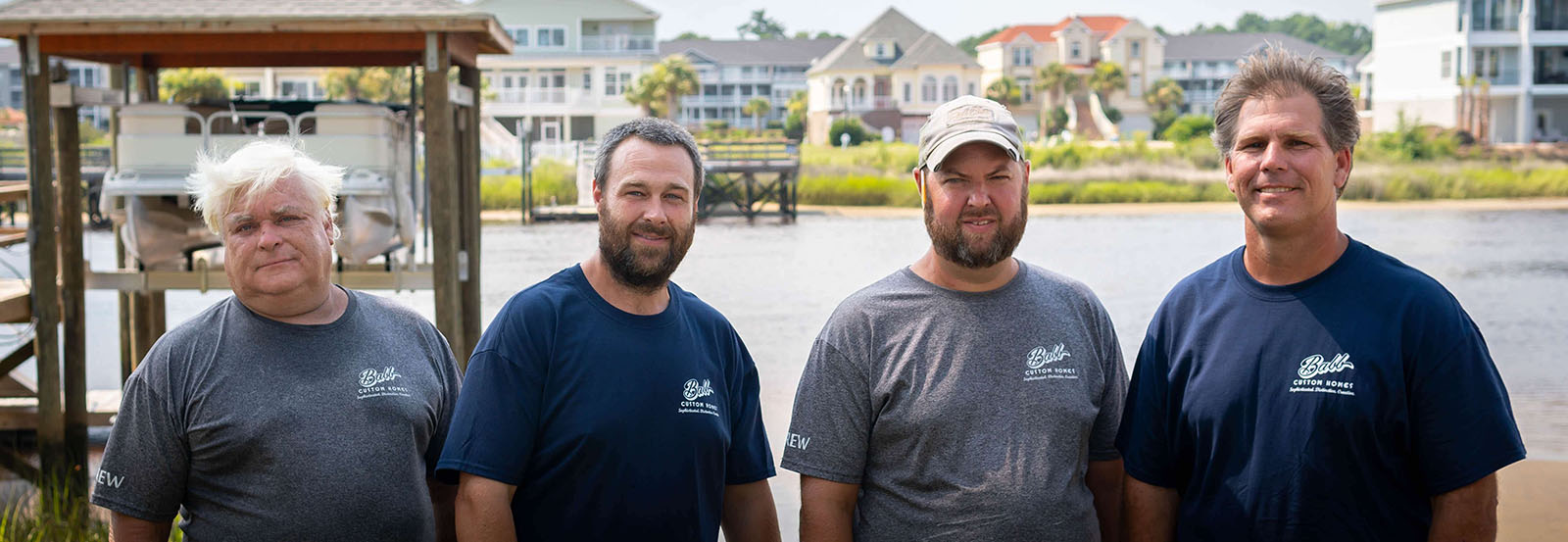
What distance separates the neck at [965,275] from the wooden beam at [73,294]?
21.1 feet

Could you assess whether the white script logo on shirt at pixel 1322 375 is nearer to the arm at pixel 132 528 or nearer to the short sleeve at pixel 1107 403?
the short sleeve at pixel 1107 403

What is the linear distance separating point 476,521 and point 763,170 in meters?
43.0

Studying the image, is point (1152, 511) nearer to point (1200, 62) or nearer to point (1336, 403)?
point (1336, 403)

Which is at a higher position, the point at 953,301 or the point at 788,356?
the point at 953,301

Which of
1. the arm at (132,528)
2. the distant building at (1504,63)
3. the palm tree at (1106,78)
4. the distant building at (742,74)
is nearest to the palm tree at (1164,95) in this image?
the palm tree at (1106,78)

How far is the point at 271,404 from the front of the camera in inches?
121

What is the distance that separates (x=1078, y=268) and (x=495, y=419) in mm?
33770

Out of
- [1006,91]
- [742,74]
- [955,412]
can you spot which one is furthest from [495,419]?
[742,74]

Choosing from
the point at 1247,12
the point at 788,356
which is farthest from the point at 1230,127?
the point at 1247,12

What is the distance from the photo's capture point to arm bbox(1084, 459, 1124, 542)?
339cm

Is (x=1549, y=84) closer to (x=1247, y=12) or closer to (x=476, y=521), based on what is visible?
(x=476, y=521)

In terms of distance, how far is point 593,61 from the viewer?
71.3 meters

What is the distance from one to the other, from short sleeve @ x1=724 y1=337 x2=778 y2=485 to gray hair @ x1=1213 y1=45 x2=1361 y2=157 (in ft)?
4.41

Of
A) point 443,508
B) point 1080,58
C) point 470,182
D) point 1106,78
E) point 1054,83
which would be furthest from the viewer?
point 1080,58
